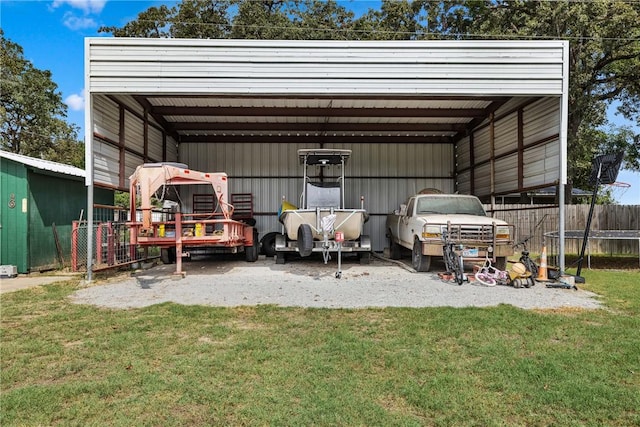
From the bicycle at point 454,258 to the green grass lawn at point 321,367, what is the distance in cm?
192

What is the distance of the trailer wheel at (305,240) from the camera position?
26.6ft

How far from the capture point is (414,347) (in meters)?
3.86

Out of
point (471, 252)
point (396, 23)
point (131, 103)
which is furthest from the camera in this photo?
point (396, 23)

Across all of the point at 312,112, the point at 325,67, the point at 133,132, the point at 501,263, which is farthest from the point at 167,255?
the point at 501,263

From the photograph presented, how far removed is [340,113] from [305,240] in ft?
17.7

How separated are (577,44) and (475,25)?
4.63 m

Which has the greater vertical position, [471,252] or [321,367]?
[471,252]

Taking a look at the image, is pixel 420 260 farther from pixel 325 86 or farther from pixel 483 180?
pixel 483 180

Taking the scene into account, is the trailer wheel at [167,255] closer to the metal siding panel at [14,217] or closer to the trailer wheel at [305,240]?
the metal siding panel at [14,217]

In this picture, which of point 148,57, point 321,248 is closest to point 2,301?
point 148,57

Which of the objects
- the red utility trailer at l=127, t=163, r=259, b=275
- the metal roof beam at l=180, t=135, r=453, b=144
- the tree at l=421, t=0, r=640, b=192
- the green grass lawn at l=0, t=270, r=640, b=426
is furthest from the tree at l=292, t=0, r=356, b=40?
the green grass lawn at l=0, t=270, r=640, b=426

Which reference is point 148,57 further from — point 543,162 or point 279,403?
point 543,162

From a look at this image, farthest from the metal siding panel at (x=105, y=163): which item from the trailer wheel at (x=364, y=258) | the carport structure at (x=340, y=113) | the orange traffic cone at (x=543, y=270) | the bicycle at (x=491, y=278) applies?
the orange traffic cone at (x=543, y=270)

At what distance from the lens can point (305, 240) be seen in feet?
26.7
